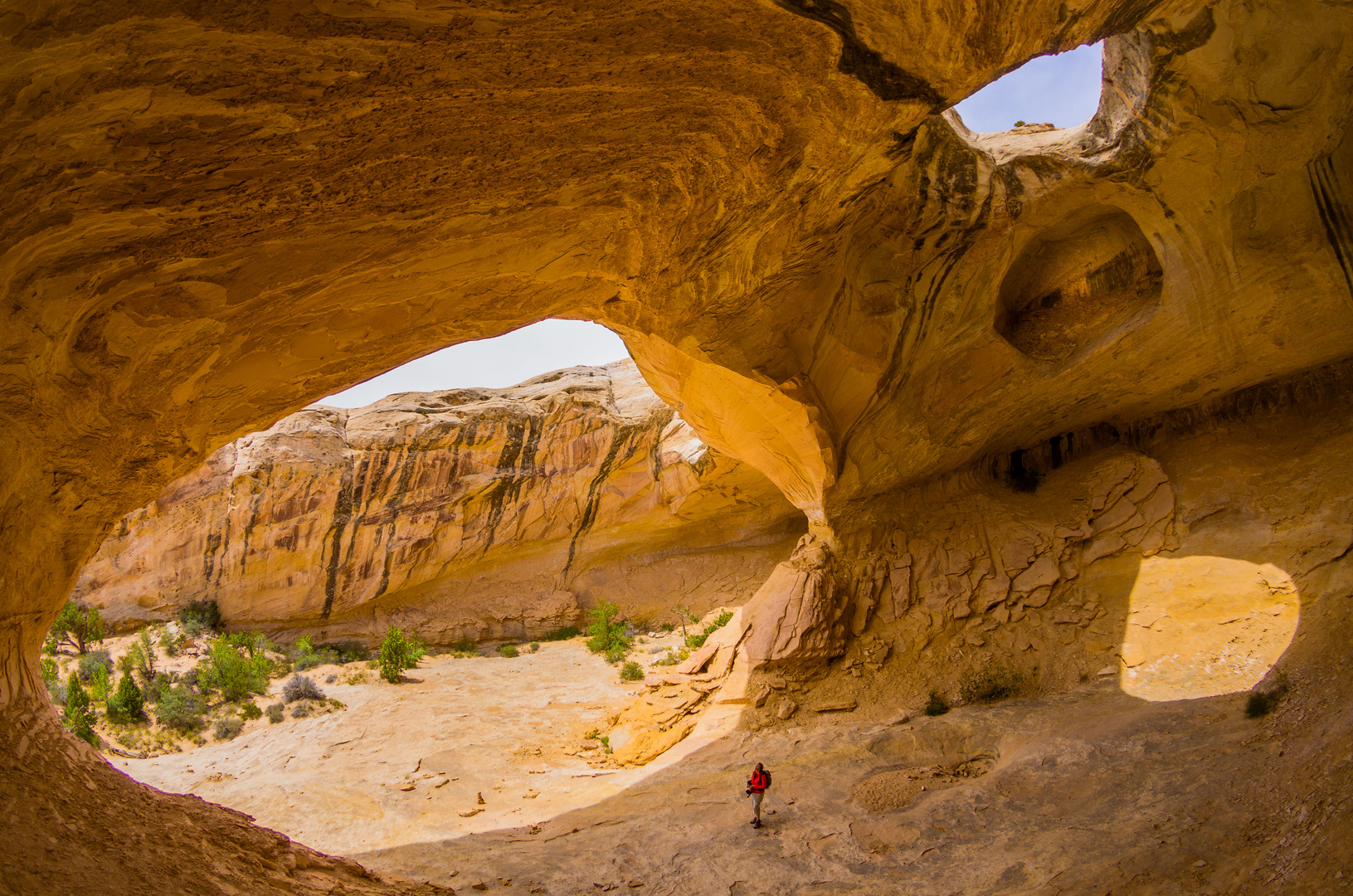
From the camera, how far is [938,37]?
366cm

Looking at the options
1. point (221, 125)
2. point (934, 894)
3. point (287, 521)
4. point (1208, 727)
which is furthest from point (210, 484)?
point (1208, 727)

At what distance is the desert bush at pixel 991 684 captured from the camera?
28.9 feet

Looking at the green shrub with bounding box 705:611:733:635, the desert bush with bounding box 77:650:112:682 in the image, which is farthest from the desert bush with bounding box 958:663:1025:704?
the desert bush with bounding box 77:650:112:682

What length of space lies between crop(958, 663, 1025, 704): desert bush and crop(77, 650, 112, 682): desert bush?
1539 cm

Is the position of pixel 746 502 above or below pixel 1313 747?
above

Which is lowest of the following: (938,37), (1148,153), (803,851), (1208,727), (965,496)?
(803,851)

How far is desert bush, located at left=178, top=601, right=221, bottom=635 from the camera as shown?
1602 centimetres

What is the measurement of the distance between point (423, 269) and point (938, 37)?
3.87 m

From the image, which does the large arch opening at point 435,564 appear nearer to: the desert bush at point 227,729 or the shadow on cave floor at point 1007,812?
the desert bush at point 227,729

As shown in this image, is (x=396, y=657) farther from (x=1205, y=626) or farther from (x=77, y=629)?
(x=1205, y=626)

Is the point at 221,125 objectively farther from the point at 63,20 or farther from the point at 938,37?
the point at 938,37

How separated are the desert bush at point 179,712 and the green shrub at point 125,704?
0.33 meters

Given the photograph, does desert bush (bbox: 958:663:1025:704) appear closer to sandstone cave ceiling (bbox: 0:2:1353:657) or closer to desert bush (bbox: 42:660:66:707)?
sandstone cave ceiling (bbox: 0:2:1353:657)

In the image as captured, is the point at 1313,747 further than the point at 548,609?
No
